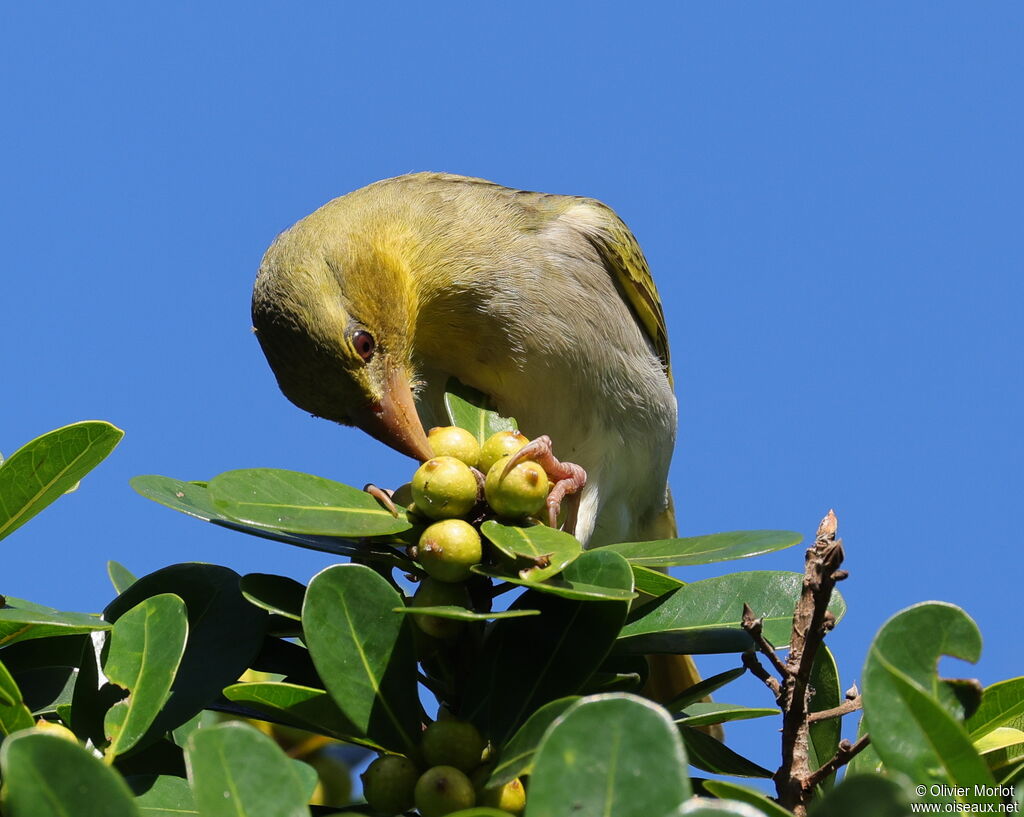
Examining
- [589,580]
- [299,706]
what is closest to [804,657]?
[589,580]

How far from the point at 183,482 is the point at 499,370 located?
5.92 ft

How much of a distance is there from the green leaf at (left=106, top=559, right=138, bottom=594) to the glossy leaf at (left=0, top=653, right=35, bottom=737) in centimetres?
91

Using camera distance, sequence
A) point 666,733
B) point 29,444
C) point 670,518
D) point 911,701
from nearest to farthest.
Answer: point 666,733 → point 911,701 → point 29,444 → point 670,518

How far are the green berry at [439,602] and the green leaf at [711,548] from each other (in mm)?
315

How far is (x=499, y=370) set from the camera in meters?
4.15

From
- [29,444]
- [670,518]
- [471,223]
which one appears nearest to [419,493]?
[29,444]

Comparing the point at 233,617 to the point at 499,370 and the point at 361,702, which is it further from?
the point at 499,370

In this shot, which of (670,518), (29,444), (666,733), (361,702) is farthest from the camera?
(670,518)

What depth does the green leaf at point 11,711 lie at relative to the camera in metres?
1.87

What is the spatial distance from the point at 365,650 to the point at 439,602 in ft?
0.73

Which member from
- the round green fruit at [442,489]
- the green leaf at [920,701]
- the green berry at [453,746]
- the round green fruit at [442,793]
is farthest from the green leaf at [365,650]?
the green leaf at [920,701]

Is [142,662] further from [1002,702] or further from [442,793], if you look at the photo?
[1002,702]

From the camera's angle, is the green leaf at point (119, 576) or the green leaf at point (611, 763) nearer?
the green leaf at point (611, 763)

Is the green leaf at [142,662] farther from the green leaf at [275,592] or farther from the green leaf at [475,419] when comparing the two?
the green leaf at [475,419]
